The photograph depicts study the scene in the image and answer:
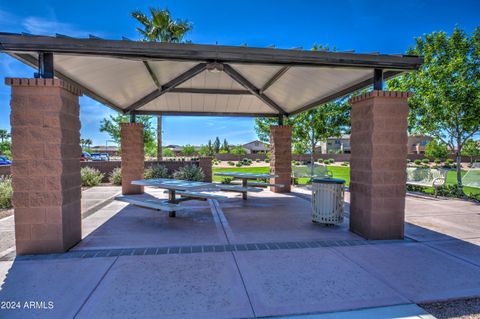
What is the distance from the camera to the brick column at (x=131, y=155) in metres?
10.5

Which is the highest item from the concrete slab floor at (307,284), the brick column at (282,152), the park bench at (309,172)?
the brick column at (282,152)

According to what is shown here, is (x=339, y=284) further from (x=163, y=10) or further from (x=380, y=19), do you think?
(x=163, y=10)

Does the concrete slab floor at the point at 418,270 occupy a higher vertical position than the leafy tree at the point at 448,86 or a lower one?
lower

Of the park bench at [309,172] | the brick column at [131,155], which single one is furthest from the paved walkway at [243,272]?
the park bench at [309,172]

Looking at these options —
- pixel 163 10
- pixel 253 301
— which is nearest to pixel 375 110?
pixel 253 301

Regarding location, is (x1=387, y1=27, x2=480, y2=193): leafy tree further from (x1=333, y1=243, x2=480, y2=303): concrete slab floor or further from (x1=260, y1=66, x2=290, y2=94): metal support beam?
(x1=333, y1=243, x2=480, y2=303): concrete slab floor

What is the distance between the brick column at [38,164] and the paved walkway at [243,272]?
381 millimetres

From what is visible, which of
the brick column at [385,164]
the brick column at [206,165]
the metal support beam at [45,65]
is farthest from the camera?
the brick column at [206,165]

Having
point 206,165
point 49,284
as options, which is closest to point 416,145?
point 206,165

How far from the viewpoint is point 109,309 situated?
2.80 m

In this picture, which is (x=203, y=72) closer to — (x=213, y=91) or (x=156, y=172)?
(x=213, y=91)

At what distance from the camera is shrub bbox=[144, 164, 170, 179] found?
44.7 ft

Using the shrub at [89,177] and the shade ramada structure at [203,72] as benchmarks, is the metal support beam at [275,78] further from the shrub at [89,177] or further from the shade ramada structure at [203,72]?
the shrub at [89,177]

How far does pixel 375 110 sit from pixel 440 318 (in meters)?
3.58
